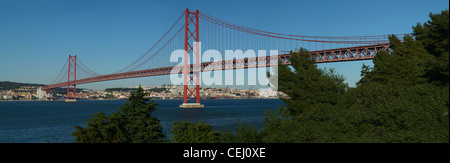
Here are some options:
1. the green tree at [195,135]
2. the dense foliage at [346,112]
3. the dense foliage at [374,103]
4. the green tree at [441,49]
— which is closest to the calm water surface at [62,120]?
the green tree at [195,135]

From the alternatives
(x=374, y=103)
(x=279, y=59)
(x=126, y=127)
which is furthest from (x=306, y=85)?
(x=279, y=59)

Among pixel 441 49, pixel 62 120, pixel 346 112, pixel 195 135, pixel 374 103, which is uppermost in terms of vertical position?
pixel 441 49

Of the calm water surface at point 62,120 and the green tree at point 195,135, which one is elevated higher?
the green tree at point 195,135

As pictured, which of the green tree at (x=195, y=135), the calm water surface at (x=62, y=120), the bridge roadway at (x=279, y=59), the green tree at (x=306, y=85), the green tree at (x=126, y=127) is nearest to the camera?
A: the green tree at (x=195, y=135)

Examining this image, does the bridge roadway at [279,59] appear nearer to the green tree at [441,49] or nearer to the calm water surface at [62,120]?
the calm water surface at [62,120]

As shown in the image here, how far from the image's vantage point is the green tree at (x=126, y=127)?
1403 cm

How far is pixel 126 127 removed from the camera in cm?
1616

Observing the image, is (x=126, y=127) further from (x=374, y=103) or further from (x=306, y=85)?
(x=374, y=103)

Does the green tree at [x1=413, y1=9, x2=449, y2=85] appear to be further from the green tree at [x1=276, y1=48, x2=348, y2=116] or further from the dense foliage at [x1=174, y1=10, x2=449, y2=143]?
the green tree at [x1=276, y1=48, x2=348, y2=116]

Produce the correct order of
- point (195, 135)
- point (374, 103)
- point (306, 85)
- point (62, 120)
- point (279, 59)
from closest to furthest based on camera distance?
1. point (195, 135)
2. point (374, 103)
3. point (306, 85)
4. point (62, 120)
5. point (279, 59)

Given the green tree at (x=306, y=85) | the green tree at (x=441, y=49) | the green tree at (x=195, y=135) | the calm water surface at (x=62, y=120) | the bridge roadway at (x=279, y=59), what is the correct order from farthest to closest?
the bridge roadway at (x=279, y=59)
the calm water surface at (x=62, y=120)
the green tree at (x=306, y=85)
the green tree at (x=195, y=135)
the green tree at (x=441, y=49)

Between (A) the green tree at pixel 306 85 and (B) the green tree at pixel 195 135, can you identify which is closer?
(B) the green tree at pixel 195 135

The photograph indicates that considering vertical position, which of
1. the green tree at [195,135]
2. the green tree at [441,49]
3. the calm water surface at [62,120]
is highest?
the green tree at [441,49]
